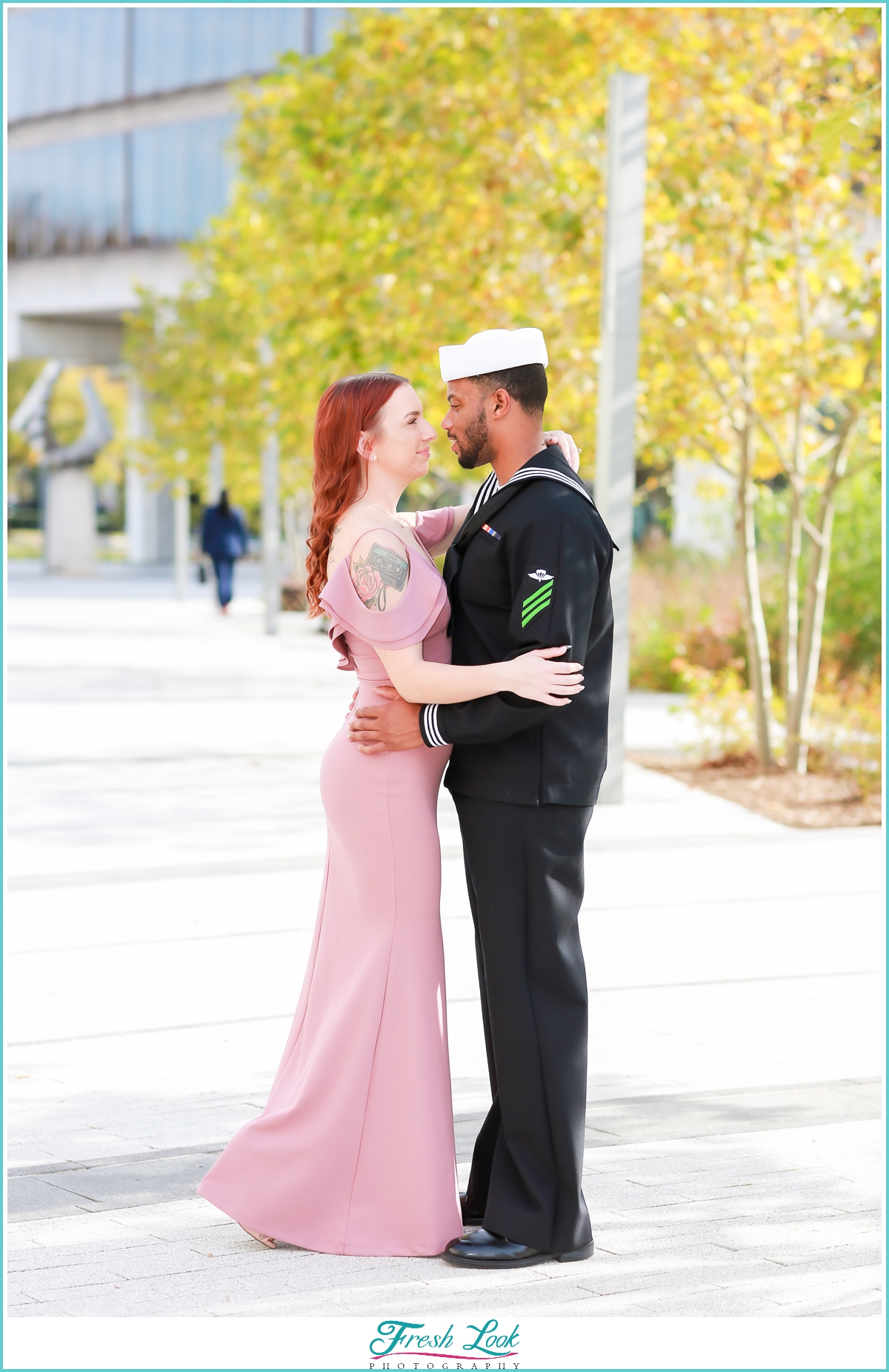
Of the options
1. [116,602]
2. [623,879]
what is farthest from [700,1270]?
[116,602]

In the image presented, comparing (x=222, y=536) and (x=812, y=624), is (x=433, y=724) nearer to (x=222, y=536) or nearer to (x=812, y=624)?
(x=812, y=624)

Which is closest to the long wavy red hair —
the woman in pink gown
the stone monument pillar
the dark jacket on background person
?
the woman in pink gown

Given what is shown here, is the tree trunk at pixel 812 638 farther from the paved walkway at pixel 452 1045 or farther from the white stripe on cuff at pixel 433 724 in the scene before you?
the white stripe on cuff at pixel 433 724

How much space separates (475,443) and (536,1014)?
1345 mm

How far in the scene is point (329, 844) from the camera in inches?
166

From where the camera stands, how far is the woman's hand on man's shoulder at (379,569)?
155 inches

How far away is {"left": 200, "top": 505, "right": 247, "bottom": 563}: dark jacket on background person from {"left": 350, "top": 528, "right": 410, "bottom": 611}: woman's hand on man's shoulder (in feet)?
79.2

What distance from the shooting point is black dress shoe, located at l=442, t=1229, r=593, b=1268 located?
390cm

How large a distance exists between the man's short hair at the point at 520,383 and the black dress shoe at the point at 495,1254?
1927 mm

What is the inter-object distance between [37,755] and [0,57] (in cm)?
821

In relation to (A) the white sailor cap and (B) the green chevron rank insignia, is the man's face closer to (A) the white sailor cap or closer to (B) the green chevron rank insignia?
(A) the white sailor cap

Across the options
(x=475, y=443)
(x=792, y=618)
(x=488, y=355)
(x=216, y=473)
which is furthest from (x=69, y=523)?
(x=488, y=355)

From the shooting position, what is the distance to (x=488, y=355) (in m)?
3.88

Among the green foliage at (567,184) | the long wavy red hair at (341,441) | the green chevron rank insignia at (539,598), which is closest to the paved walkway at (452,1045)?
the green chevron rank insignia at (539,598)
